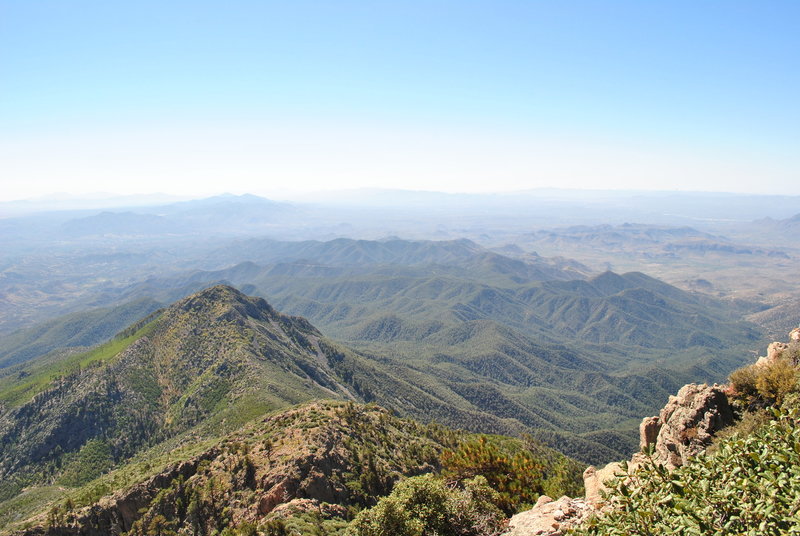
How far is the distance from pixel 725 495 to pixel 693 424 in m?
17.8

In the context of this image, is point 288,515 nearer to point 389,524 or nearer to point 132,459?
point 389,524

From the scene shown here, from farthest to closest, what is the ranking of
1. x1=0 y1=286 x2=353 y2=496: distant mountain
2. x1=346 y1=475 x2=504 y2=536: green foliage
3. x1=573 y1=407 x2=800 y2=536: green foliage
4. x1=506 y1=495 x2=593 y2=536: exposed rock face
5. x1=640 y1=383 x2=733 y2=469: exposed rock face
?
x1=0 y1=286 x2=353 y2=496: distant mountain < x1=346 y1=475 x2=504 y2=536: green foliage < x1=640 y1=383 x2=733 y2=469: exposed rock face < x1=506 y1=495 x2=593 y2=536: exposed rock face < x1=573 y1=407 x2=800 y2=536: green foliage

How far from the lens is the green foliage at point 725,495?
1295 cm

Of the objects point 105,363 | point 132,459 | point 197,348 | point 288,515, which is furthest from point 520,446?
point 105,363

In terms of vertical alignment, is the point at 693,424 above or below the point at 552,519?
above

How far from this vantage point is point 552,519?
2223cm

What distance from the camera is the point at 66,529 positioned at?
45.2 m

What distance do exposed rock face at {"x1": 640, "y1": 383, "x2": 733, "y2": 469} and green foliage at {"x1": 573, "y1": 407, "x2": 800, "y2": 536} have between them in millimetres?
10278

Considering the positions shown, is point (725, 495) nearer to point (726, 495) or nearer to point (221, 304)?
point (726, 495)

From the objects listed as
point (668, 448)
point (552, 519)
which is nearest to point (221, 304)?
point (552, 519)

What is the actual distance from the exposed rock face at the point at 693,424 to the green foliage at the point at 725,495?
1028cm

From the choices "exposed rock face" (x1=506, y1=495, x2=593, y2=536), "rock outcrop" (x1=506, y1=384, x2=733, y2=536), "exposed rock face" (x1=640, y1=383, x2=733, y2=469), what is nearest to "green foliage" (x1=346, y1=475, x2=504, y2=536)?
"exposed rock face" (x1=506, y1=495, x2=593, y2=536)

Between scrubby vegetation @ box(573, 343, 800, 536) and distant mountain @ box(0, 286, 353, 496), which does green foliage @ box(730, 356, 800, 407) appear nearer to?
scrubby vegetation @ box(573, 343, 800, 536)

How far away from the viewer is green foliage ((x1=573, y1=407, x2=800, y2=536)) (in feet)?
42.5
